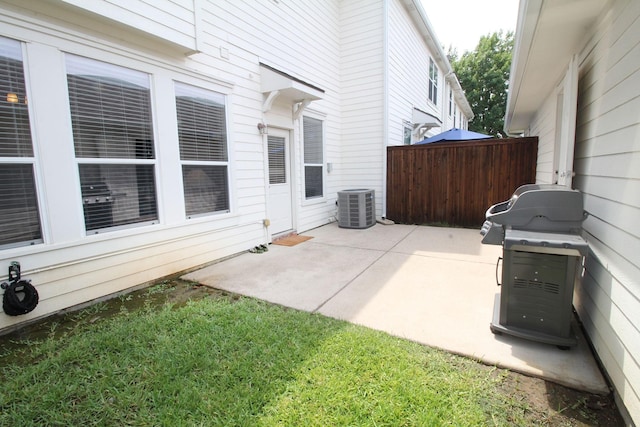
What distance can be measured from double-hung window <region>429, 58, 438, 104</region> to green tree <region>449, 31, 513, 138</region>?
14675 millimetres

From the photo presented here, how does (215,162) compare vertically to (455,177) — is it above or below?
above

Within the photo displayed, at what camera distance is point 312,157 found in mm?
7086

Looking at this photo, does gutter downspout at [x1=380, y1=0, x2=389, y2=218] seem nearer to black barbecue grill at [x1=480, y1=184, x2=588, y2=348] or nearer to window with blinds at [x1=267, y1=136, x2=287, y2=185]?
window with blinds at [x1=267, y1=136, x2=287, y2=185]

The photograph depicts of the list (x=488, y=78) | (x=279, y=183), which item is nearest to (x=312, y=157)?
(x=279, y=183)

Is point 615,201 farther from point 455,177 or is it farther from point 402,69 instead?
point 402,69

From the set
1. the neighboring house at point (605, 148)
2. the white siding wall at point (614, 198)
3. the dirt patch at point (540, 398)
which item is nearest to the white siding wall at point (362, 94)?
the neighboring house at point (605, 148)

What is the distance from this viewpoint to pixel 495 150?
6680mm

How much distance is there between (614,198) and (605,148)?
503 mm

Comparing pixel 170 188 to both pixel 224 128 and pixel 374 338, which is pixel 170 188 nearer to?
pixel 224 128

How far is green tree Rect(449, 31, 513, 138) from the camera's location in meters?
24.4

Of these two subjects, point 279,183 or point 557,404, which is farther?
point 279,183

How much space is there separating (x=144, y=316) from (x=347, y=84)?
7.06m

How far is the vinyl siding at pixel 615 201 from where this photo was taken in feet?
5.65

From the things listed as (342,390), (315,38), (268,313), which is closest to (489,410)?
(342,390)
